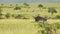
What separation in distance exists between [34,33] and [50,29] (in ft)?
9.31

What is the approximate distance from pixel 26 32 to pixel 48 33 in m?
3.00

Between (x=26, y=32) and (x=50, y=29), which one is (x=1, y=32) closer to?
(x=26, y=32)

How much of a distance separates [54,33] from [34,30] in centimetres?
416

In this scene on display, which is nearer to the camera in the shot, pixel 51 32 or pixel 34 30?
pixel 51 32

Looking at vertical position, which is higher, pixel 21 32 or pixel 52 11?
pixel 21 32

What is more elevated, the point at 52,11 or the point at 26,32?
the point at 26,32

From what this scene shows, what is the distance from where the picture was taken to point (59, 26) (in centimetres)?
2289

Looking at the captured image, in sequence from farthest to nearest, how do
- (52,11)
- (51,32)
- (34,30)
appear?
(52,11) < (34,30) < (51,32)

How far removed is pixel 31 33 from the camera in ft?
69.1

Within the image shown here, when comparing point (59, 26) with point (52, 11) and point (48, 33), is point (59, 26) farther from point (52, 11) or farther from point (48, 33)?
point (52, 11)

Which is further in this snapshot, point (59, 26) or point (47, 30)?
point (59, 26)

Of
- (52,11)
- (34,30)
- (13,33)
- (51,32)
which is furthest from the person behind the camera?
(52,11)

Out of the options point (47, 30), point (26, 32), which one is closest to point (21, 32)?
point (26, 32)

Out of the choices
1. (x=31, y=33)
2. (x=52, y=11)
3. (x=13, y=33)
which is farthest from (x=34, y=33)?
(x=52, y=11)
